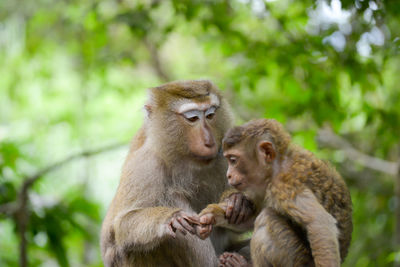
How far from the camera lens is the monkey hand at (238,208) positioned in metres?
3.88

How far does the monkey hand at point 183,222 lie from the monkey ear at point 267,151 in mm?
683

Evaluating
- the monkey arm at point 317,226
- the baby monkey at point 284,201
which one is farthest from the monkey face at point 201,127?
the monkey arm at point 317,226

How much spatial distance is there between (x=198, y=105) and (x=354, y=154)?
4.41 m

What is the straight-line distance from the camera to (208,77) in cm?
958

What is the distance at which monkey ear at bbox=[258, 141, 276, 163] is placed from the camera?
12.7 feet

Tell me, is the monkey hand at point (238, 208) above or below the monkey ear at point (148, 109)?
below

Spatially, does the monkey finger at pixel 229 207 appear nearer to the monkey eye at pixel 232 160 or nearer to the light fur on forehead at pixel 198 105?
the monkey eye at pixel 232 160

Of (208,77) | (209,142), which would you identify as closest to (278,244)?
(209,142)

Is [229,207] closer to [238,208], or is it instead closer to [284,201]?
[238,208]

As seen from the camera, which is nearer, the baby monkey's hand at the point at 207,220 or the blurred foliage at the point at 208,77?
the baby monkey's hand at the point at 207,220

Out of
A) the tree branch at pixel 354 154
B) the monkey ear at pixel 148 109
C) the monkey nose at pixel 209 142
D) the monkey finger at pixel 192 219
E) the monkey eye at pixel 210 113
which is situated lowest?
the tree branch at pixel 354 154

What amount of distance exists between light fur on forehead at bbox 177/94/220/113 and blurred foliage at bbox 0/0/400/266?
1.54 m

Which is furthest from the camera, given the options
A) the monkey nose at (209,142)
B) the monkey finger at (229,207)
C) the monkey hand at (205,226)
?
the monkey nose at (209,142)

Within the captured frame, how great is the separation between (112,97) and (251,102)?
6388 mm
